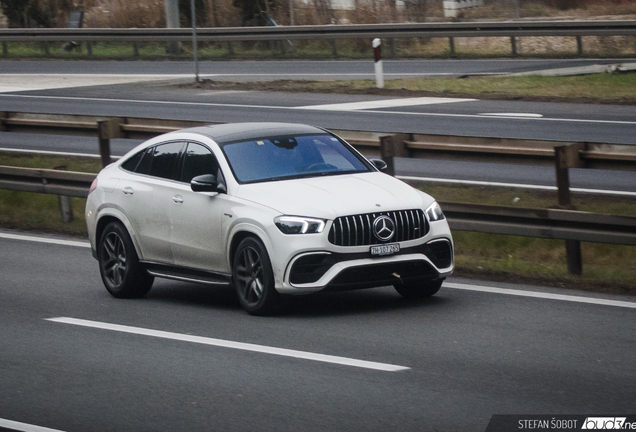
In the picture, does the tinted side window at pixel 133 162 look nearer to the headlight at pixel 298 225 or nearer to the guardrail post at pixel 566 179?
the headlight at pixel 298 225

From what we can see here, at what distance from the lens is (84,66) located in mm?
34906

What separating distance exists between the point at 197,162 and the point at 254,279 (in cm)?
142

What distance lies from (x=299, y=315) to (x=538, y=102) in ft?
49.9

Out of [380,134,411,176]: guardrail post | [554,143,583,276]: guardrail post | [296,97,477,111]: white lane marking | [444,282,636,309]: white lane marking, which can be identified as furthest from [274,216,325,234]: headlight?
[296,97,477,111]: white lane marking

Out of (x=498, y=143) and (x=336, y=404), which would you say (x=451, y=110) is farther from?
(x=336, y=404)

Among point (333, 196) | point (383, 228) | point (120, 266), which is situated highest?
point (333, 196)

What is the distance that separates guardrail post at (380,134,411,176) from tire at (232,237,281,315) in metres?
2.89

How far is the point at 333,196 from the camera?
28.9 feet

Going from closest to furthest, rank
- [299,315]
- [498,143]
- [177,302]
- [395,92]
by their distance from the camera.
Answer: [299,315] → [177,302] → [498,143] → [395,92]

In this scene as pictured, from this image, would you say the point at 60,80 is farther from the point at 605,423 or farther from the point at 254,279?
the point at 605,423

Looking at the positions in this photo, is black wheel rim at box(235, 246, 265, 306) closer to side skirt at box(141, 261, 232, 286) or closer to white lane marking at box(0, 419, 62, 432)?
side skirt at box(141, 261, 232, 286)

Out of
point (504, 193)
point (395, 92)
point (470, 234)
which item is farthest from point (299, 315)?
point (395, 92)

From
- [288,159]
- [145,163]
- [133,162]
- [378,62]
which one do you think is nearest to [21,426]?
[288,159]

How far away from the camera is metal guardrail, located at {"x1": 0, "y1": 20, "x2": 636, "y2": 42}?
2872 cm
